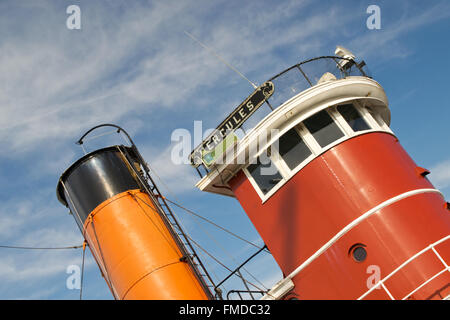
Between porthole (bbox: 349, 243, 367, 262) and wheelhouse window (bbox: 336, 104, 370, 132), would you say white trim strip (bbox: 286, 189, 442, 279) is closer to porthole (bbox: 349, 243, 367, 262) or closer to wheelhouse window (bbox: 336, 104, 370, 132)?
porthole (bbox: 349, 243, 367, 262)

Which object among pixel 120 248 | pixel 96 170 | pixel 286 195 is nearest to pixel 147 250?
pixel 120 248

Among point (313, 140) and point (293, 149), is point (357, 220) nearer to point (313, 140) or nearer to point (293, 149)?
point (313, 140)

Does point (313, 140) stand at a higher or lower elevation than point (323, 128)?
lower

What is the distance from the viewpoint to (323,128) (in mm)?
11758

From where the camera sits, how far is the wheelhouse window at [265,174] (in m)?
12.0

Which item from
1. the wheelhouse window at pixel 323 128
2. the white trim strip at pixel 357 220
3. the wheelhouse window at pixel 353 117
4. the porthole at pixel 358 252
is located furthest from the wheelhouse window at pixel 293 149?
the porthole at pixel 358 252

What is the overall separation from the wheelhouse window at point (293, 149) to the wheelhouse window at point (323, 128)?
422 millimetres

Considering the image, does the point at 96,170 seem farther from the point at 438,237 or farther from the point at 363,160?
the point at 438,237

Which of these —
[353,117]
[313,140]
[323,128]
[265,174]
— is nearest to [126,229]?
[265,174]

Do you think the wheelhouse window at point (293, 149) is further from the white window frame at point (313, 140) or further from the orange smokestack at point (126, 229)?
the orange smokestack at point (126, 229)

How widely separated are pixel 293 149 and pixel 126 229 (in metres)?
5.35

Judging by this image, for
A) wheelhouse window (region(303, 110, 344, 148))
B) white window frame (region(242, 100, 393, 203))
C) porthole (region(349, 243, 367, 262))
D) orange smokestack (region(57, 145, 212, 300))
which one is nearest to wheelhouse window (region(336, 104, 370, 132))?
white window frame (region(242, 100, 393, 203))

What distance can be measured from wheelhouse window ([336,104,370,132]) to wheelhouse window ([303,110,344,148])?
48 centimetres

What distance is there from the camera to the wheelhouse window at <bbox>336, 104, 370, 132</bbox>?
1182cm
